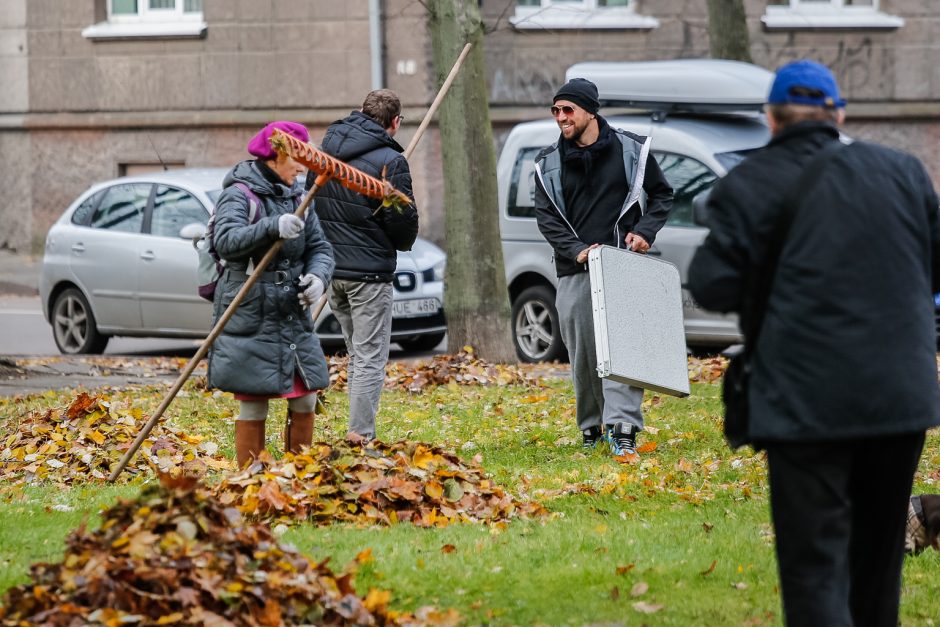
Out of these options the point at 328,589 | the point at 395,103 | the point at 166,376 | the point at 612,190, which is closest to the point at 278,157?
the point at 395,103

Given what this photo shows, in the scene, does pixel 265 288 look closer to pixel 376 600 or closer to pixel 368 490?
pixel 368 490

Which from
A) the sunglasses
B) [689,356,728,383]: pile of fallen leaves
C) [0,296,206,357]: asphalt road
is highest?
the sunglasses

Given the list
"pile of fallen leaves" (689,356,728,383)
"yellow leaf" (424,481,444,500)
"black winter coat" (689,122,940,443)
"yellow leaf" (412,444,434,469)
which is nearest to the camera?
"black winter coat" (689,122,940,443)

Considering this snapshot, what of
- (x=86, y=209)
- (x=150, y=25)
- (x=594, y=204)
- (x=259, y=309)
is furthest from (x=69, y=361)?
(x=150, y=25)

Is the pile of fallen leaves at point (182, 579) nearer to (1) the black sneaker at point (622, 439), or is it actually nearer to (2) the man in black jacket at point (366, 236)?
(2) the man in black jacket at point (366, 236)

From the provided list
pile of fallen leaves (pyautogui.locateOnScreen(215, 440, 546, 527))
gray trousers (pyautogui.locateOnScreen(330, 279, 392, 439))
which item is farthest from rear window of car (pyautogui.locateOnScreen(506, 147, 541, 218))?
pile of fallen leaves (pyautogui.locateOnScreen(215, 440, 546, 527))

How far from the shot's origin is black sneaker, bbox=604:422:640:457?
8227 millimetres

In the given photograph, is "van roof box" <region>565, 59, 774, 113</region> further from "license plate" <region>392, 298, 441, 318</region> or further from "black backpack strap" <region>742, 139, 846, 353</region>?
"black backpack strap" <region>742, 139, 846, 353</region>

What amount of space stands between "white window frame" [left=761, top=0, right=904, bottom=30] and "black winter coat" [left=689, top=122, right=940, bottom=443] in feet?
Answer: 65.4

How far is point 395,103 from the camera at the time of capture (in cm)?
806

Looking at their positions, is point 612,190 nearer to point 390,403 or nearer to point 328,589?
point 390,403

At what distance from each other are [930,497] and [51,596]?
3.21 m

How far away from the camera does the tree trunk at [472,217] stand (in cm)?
1305

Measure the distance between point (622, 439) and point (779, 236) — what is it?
437 centimetres
